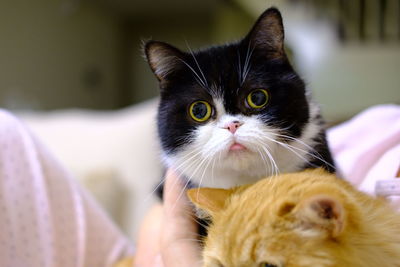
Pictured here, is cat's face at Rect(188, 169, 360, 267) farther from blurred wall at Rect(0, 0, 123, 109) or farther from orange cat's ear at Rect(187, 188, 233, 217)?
blurred wall at Rect(0, 0, 123, 109)

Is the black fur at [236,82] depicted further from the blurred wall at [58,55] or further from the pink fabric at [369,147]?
the blurred wall at [58,55]

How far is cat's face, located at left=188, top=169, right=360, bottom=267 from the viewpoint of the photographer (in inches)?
21.9

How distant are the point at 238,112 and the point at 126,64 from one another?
18.1 ft

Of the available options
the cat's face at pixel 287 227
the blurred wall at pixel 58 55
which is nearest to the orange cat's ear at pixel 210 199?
the cat's face at pixel 287 227

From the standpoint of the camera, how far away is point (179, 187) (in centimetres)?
99

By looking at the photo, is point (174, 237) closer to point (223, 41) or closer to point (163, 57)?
point (163, 57)

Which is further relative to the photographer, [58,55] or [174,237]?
[58,55]

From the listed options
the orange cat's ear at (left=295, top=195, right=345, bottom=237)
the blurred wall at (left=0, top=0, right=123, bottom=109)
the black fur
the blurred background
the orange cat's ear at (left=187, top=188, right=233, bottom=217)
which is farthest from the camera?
the blurred wall at (left=0, top=0, right=123, bottom=109)

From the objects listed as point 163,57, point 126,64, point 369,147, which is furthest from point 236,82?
point 126,64

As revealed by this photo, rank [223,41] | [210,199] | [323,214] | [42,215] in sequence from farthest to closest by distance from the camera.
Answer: [223,41]
[42,215]
[210,199]
[323,214]

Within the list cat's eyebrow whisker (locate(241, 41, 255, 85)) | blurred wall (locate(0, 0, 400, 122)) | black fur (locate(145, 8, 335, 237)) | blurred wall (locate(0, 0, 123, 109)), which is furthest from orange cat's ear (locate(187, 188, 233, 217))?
blurred wall (locate(0, 0, 123, 109))

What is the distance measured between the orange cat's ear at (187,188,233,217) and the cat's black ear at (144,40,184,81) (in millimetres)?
315

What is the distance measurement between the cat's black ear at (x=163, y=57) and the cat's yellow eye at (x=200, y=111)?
115 mm

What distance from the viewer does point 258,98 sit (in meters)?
0.86
